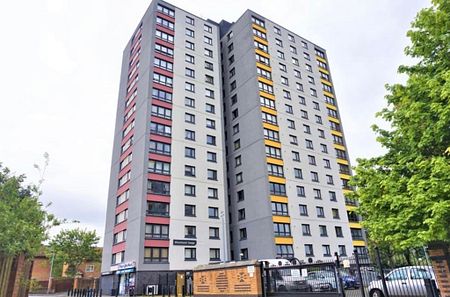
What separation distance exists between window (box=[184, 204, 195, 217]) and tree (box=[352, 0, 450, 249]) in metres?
27.8

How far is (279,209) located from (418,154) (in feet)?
99.9

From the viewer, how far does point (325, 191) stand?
49219mm

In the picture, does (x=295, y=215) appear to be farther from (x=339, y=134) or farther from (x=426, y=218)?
(x=426, y=218)

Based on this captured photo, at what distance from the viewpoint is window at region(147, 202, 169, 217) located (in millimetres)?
37781

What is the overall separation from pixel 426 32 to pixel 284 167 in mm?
33541

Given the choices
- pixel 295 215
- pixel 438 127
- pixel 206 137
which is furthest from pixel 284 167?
pixel 438 127

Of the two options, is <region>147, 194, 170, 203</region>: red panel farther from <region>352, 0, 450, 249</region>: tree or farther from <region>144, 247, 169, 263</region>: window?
<region>352, 0, 450, 249</region>: tree

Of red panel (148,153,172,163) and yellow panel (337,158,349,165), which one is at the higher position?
yellow panel (337,158,349,165)

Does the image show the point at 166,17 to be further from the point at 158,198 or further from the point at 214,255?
the point at 214,255

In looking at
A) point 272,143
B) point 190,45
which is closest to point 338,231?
point 272,143

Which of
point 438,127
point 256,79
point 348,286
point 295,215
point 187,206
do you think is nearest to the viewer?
point 438,127

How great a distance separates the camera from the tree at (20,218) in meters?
9.59

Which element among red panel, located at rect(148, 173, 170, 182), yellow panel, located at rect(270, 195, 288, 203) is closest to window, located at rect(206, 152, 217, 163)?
red panel, located at rect(148, 173, 170, 182)

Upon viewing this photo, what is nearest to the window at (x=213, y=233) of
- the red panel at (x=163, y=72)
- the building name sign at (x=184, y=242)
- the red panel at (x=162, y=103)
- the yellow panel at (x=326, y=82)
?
the building name sign at (x=184, y=242)
